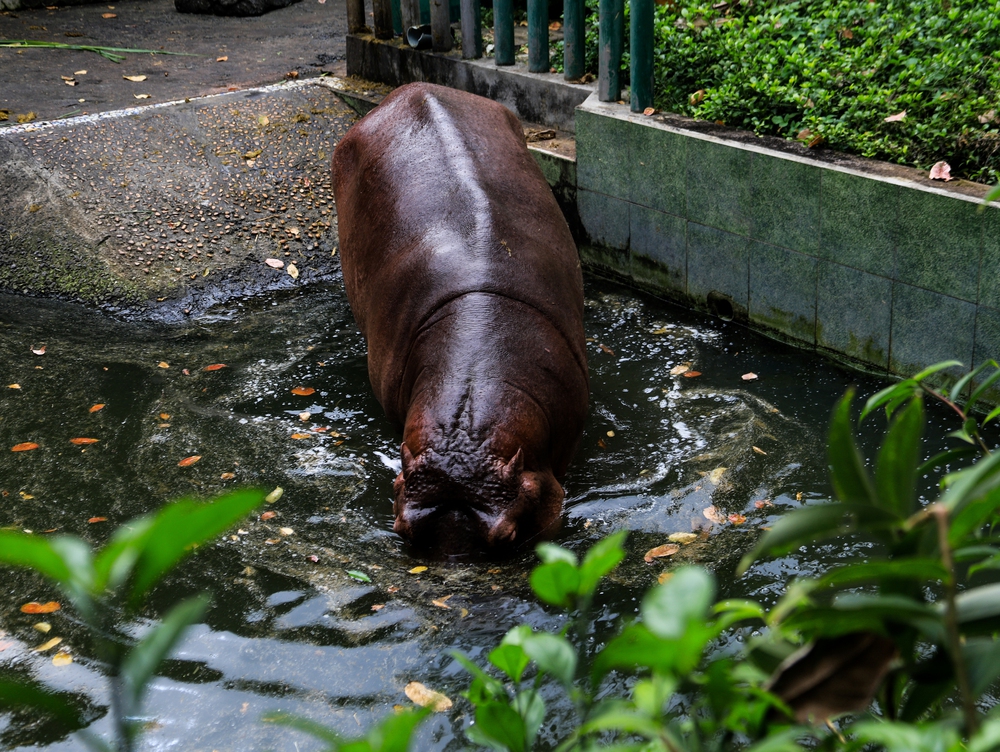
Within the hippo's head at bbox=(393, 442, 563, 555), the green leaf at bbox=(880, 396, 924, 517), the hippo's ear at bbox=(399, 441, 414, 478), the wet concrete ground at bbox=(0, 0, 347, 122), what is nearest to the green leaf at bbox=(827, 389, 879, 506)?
the green leaf at bbox=(880, 396, 924, 517)

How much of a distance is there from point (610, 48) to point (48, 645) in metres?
5.46

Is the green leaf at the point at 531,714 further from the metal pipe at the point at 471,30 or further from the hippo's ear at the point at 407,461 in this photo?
the metal pipe at the point at 471,30

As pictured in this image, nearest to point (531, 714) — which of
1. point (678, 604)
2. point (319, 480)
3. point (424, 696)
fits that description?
point (678, 604)

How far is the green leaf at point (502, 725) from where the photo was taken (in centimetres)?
117

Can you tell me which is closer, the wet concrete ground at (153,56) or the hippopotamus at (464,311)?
the hippopotamus at (464,311)

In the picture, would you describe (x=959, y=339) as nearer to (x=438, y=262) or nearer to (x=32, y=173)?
(x=438, y=262)

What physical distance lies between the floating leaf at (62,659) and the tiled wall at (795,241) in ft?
14.7

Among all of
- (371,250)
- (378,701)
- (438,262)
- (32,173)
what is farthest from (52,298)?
(378,701)

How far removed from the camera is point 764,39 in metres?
7.18

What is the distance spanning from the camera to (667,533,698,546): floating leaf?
431 cm

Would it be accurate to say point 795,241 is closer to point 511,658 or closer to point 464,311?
point 464,311

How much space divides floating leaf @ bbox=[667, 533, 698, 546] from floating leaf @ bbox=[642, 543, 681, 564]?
42 millimetres

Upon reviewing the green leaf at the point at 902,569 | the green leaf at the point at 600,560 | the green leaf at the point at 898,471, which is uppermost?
the green leaf at the point at 898,471

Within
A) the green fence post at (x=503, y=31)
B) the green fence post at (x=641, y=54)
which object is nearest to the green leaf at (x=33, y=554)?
the green fence post at (x=641, y=54)
